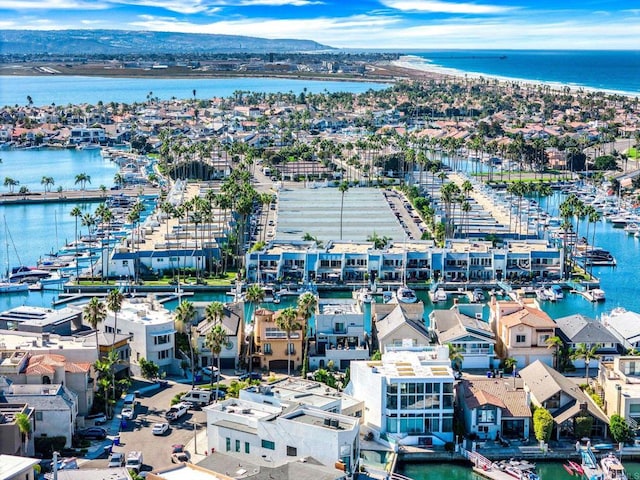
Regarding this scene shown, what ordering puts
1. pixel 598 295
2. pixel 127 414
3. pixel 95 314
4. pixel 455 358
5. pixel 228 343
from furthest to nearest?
1. pixel 598 295
2. pixel 228 343
3. pixel 455 358
4. pixel 95 314
5. pixel 127 414

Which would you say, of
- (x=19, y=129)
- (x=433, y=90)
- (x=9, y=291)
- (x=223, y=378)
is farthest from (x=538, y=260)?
(x=433, y=90)

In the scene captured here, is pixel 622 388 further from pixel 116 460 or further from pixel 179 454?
pixel 116 460

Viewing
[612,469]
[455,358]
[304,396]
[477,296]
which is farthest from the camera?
[477,296]

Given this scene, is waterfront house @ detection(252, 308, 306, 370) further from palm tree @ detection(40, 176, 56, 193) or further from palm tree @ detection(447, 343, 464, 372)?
palm tree @ detection(40, 176, 56, 193)

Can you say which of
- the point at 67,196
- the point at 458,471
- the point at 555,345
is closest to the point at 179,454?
the point at 458,471

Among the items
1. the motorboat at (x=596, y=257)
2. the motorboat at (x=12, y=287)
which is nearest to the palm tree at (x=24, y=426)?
the motorboat at (x=12, y=287)

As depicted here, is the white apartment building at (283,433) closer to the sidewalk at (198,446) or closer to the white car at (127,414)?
the sidewalk at (198,446)
